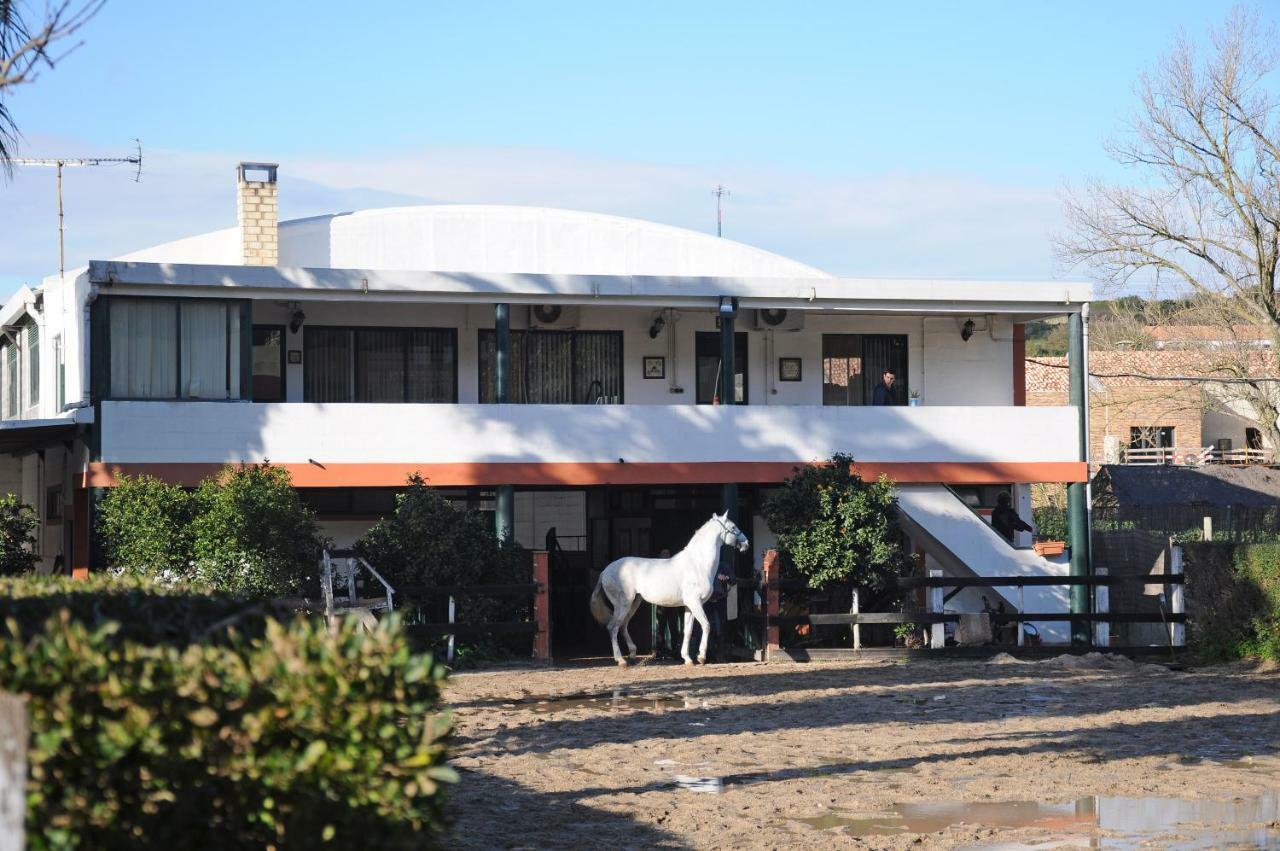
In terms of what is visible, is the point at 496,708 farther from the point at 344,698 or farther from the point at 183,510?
the point at 344,698

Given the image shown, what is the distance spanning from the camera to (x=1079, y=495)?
24.9 meters

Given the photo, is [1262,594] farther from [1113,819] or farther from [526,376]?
[526,376]

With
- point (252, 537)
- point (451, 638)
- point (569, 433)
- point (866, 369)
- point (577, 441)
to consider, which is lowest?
point (451, 638)

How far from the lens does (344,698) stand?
5043 millimetres

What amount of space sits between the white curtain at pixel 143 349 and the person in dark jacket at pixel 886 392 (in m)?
11.1

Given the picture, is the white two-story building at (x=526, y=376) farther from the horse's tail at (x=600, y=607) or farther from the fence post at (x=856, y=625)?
the fence post at (x=856, y=625)

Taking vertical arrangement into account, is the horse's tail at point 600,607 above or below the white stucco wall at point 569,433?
below

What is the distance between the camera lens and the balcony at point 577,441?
22.1 m

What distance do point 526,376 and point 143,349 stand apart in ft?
21.3

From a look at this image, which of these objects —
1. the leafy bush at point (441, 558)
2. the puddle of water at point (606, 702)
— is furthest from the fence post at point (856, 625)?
the puddle of water at point (606, 702)

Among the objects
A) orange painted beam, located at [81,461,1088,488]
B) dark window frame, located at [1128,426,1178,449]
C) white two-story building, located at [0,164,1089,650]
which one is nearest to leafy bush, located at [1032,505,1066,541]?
white two-story building, located at [0,164,1089,650]

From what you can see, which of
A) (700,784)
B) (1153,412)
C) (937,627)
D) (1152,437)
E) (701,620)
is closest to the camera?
(700,784)

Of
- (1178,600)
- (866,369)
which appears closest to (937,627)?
(1178,600)

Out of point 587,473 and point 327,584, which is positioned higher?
point 587,473
